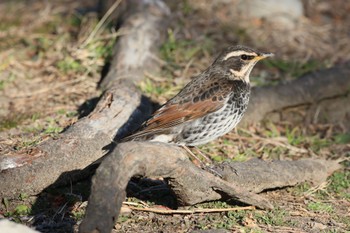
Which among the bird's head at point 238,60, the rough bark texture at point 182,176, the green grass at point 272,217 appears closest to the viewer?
the rough bark texture at point 182,176

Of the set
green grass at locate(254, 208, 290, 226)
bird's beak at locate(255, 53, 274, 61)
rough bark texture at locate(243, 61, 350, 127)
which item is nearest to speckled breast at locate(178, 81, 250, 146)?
bird's beak at locate(255, 53, 274, 61)

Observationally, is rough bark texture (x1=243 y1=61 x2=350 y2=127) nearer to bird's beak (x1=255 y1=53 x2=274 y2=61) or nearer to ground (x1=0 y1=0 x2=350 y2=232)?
ground (x1=0 y1=0 x2=350 y2=232)

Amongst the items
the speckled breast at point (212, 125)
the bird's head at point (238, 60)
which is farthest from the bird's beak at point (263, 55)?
the speckled breast at point (212, 125)

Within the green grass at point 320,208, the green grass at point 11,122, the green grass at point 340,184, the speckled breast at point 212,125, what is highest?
the speckled breast at point 212,125

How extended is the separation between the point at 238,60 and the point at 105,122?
5.89ft

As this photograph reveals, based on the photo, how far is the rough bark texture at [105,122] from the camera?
6062 millimetres

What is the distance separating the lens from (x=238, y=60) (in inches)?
293

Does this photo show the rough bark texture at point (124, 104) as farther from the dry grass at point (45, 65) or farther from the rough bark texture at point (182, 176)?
the rough bark texture at point (182, 176)

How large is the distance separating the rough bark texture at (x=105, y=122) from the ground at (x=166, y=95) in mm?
188

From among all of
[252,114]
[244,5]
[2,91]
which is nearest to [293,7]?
[244,5]

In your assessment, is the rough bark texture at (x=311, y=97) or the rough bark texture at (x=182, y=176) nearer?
the rough bark texture at (x=182, y=176)

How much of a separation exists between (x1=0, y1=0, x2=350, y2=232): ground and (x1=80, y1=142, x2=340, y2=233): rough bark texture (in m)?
0.18

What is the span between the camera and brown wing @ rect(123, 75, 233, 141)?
6848mm

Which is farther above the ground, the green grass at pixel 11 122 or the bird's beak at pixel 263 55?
the bird's beak at pixel 263 55
